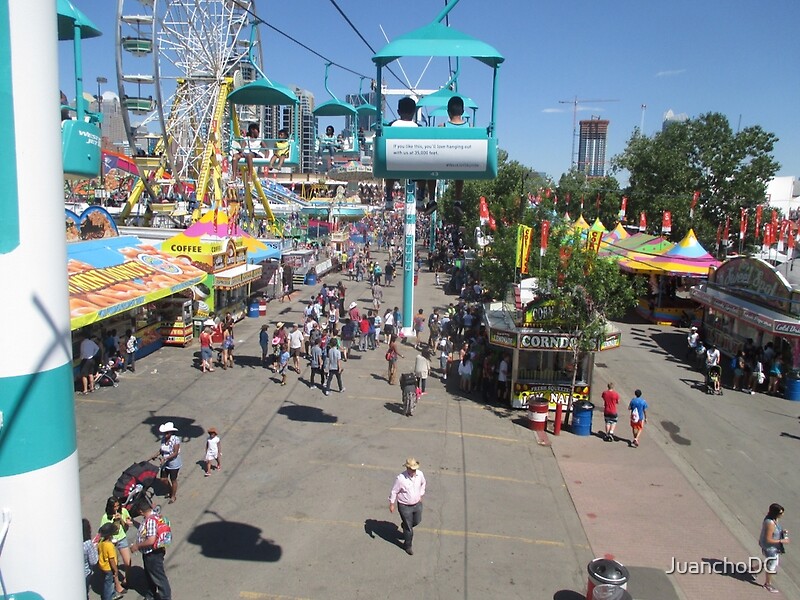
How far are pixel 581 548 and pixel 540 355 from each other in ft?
22.7

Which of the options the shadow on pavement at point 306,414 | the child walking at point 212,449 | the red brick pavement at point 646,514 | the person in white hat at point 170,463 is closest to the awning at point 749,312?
the red brick pavement at point 646,514

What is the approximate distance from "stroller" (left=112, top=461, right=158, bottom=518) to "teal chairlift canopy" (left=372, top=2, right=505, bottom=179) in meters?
6.05

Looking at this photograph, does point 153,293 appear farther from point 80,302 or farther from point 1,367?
point 1,367

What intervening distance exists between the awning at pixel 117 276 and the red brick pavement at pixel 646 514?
9.94 metres

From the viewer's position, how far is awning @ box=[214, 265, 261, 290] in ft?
69.1

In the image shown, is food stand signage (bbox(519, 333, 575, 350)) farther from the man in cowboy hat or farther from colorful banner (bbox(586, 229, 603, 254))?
the man in cowboy hat

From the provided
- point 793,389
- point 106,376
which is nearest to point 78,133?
point 106,376

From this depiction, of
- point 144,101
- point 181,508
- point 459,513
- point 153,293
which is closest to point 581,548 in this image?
point 459,513

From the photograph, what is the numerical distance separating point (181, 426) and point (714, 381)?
13.9 meters

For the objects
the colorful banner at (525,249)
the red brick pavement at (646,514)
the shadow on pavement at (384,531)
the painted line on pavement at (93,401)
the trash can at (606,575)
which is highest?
the colorful banner at (525,249)

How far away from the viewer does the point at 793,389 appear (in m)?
17.3

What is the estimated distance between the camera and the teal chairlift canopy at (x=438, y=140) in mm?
10547

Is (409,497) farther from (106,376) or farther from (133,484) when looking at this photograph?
(106,376)

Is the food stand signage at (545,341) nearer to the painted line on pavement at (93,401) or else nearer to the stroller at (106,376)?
the painted line on pavement at (93,401)
